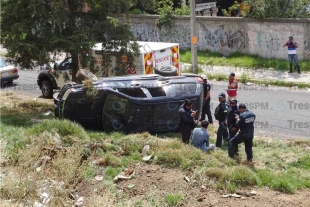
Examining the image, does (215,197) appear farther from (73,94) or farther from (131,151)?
(73,94)

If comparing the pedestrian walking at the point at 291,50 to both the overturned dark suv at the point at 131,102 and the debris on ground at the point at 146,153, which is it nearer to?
the overturned dark suv at the point at 131,102

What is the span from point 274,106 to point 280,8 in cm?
755

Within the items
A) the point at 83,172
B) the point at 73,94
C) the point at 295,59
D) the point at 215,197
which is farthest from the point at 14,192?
the point at 295,59

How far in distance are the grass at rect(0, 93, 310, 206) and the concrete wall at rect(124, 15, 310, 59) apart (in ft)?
33.2

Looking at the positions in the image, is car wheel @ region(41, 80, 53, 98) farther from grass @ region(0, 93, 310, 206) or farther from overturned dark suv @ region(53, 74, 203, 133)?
grass @ region(0, 93, 310, 206)

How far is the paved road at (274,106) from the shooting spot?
13.1 m

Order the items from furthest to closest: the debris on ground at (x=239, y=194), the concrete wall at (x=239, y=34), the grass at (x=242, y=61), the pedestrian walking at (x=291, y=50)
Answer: the concrete wall at (x=239, y=34)
the grass at (x=242, y=61)
the pedestrian walking at (x=291, y=50)
the debris on ground at (x=239, y=194)

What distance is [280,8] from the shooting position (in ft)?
70.0

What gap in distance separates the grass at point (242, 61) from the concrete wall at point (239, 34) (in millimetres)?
345

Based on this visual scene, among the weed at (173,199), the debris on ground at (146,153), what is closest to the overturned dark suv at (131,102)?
the debris on ground at (146,153)

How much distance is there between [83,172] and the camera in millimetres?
9188

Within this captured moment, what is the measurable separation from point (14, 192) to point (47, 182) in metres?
0.62

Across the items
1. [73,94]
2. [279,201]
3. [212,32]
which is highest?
[212,32]

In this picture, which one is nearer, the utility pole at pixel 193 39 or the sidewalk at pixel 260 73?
the sidewalk at pixel 260 73
